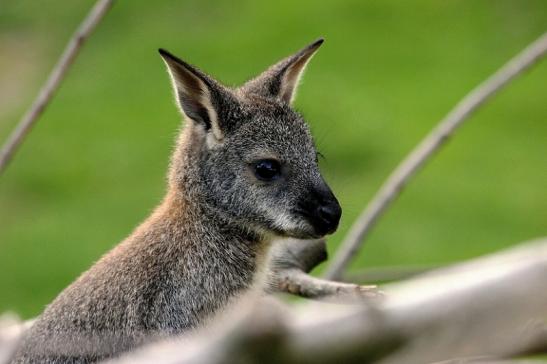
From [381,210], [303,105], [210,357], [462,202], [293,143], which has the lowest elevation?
[462,202]

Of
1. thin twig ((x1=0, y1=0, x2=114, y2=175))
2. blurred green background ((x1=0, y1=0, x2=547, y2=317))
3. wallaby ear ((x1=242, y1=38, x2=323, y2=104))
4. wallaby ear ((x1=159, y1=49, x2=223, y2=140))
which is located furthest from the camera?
blurred green background ((x1=0, y1=0, x2=547, y2=317))

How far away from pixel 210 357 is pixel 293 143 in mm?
2882

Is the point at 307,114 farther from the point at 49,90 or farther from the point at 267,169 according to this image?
the point at 49,90

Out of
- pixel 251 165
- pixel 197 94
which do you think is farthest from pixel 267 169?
pixel 197 94

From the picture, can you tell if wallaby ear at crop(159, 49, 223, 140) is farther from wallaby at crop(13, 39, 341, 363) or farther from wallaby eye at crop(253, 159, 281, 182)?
wallaby eye at crop(253, 159, 281, 182)

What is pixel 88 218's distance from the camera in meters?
11.5

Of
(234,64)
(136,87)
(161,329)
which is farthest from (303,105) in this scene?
(161,329)

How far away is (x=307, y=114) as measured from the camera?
9.82 m

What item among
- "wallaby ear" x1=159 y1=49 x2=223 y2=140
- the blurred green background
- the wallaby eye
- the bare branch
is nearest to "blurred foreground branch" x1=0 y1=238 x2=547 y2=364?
the bare branch

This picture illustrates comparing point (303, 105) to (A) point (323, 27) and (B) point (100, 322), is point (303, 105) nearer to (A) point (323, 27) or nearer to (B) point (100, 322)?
(A) point (323, 27)

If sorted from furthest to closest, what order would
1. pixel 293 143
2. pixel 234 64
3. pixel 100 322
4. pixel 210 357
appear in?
pixel 234 64 < pixel 293 143 < pixel 100 322 < pixel 210 357

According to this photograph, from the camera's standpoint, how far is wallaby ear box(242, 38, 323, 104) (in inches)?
201

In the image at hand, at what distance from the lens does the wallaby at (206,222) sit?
4.40 m

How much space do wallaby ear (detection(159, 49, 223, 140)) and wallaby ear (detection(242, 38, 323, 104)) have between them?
1.11ft
